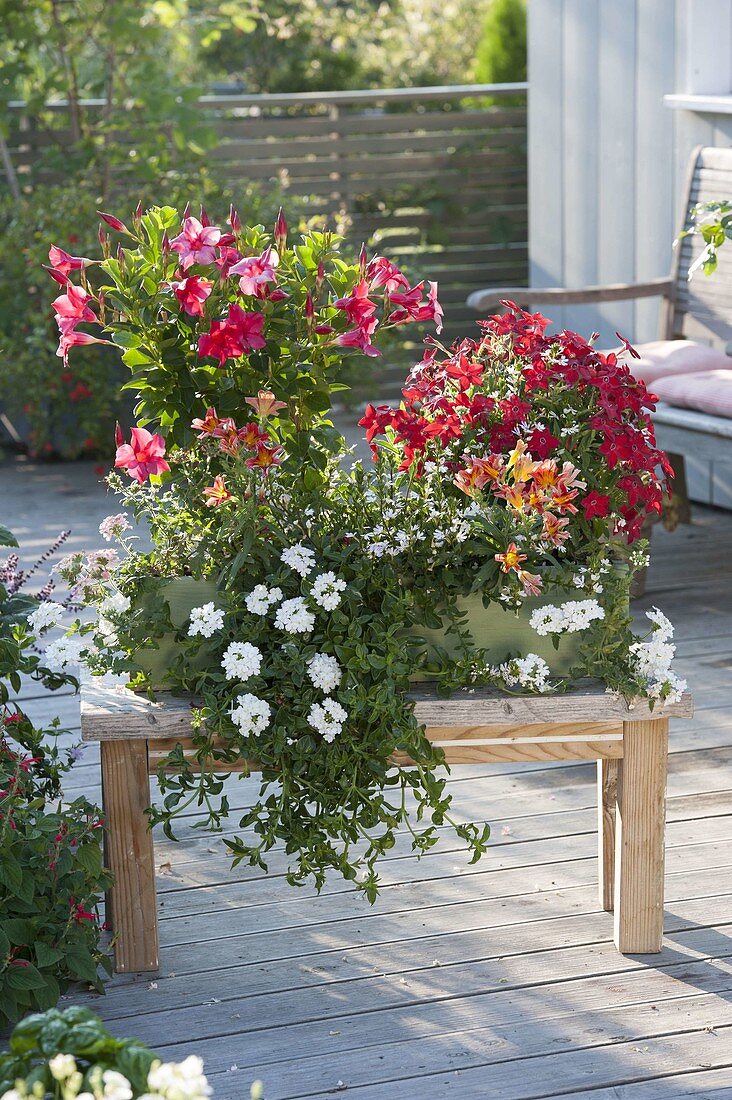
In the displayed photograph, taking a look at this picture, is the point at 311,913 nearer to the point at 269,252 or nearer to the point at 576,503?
the point at 576,503

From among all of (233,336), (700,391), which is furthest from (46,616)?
(700,391)

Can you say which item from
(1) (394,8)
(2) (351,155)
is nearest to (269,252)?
(2) (351,155)

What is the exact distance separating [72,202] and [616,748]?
3751mm

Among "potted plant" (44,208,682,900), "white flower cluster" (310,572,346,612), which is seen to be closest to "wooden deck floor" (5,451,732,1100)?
"potted plant" (44,208,682,900)

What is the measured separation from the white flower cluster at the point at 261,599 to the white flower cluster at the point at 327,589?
5 cm

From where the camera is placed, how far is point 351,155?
21.5 feet

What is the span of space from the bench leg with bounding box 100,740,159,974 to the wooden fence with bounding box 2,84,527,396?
4369mm

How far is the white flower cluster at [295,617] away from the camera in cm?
185

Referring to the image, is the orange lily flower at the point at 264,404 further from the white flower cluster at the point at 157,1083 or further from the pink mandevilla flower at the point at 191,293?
the white flower cluster at the point at 157,1083

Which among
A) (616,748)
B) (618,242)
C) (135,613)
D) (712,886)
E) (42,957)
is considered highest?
(618,242)

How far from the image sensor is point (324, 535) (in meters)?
1.95

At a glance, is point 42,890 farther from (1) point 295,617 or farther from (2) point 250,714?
(1) point 295,617

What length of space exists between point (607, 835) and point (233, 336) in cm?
97

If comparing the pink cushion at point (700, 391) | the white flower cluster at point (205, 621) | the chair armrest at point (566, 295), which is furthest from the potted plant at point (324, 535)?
the chair armrest at point (566, 295)
